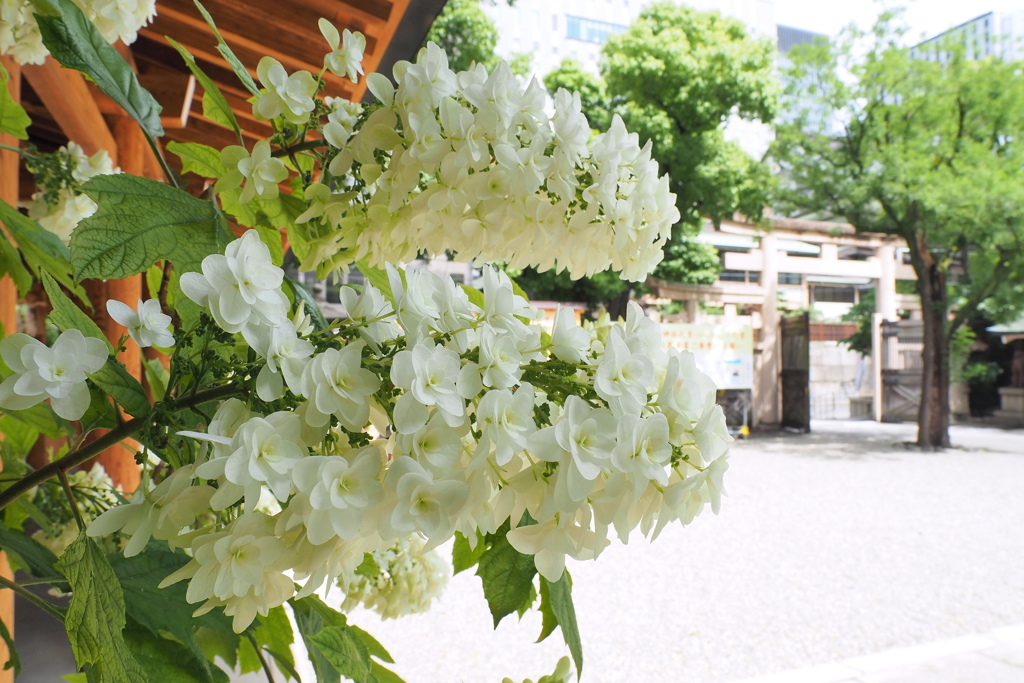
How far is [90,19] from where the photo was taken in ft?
1.70

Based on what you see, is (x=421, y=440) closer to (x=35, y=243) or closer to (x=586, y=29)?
(x=35, y=243)

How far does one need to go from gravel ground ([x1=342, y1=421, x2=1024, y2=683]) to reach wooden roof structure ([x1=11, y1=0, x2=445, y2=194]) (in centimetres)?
200

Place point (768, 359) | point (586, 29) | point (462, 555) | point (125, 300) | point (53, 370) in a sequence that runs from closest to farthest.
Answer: point (53, 370) → point (462, 555) → point (125, 300) → point (768, 359) → point (586, 29)

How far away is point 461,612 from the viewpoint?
3.32 m

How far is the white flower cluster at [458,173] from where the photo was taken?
0.36 metres

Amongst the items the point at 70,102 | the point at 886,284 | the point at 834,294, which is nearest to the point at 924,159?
the point at 886,284

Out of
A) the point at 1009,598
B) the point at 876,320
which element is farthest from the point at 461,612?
the point at 876,320

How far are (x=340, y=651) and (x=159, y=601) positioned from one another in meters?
0.13

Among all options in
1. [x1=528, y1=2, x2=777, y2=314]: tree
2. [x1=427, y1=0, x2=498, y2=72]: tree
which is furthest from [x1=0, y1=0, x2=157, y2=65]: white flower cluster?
[x1=528, y1=2, x2=777, y2=314]: tree

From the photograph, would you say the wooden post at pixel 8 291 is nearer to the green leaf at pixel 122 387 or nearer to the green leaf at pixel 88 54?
the green leaf at pixel 88 54

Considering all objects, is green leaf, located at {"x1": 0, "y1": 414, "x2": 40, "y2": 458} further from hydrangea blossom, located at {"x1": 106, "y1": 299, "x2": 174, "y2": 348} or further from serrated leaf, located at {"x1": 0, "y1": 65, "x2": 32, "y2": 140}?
hydrangea blossom, located at {"x1": 106, "y1": 299, "x2": 174, "y2": 348}

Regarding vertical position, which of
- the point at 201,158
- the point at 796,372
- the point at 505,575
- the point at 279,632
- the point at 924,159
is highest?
the point at 924,159

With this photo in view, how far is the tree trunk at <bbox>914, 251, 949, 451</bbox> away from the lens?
25.4ft

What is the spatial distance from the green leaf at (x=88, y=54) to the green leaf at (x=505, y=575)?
0.87 feet
